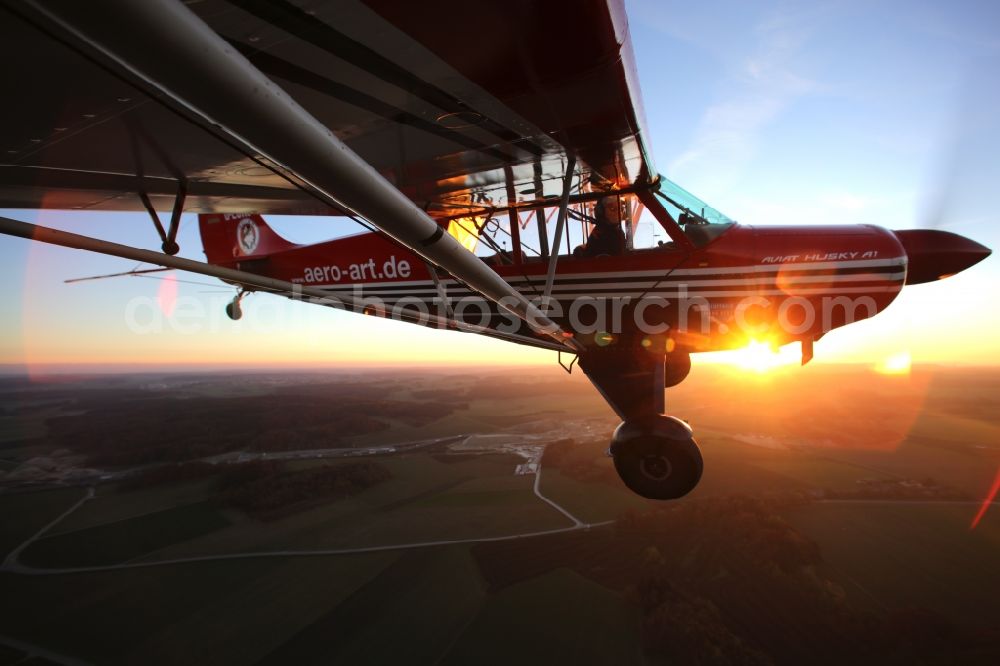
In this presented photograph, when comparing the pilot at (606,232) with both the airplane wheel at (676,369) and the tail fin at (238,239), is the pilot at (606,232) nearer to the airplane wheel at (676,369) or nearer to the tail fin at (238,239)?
the airplane wheel at (676,369)

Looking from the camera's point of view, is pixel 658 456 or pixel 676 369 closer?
pixel 658 456

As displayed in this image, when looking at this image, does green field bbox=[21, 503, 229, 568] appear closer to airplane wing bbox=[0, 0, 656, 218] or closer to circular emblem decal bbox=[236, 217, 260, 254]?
circular emblem decal bbox=[236, 217, 260, 254]

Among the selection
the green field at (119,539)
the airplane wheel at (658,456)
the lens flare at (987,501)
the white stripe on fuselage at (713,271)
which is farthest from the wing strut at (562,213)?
the lens flare at (987,501)

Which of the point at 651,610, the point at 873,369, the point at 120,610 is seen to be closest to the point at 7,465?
the point at 120,610

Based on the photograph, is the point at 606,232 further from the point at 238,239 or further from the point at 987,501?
the point at 987,501

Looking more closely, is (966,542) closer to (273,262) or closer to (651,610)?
(651,610)

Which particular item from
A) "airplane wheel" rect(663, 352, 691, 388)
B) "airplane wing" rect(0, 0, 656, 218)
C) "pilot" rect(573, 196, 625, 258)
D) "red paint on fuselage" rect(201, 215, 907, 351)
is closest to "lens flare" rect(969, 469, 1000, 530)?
"airplane wheel" rect(663, 352, 691, 388)

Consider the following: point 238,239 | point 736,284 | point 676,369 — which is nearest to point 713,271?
point 736,284
